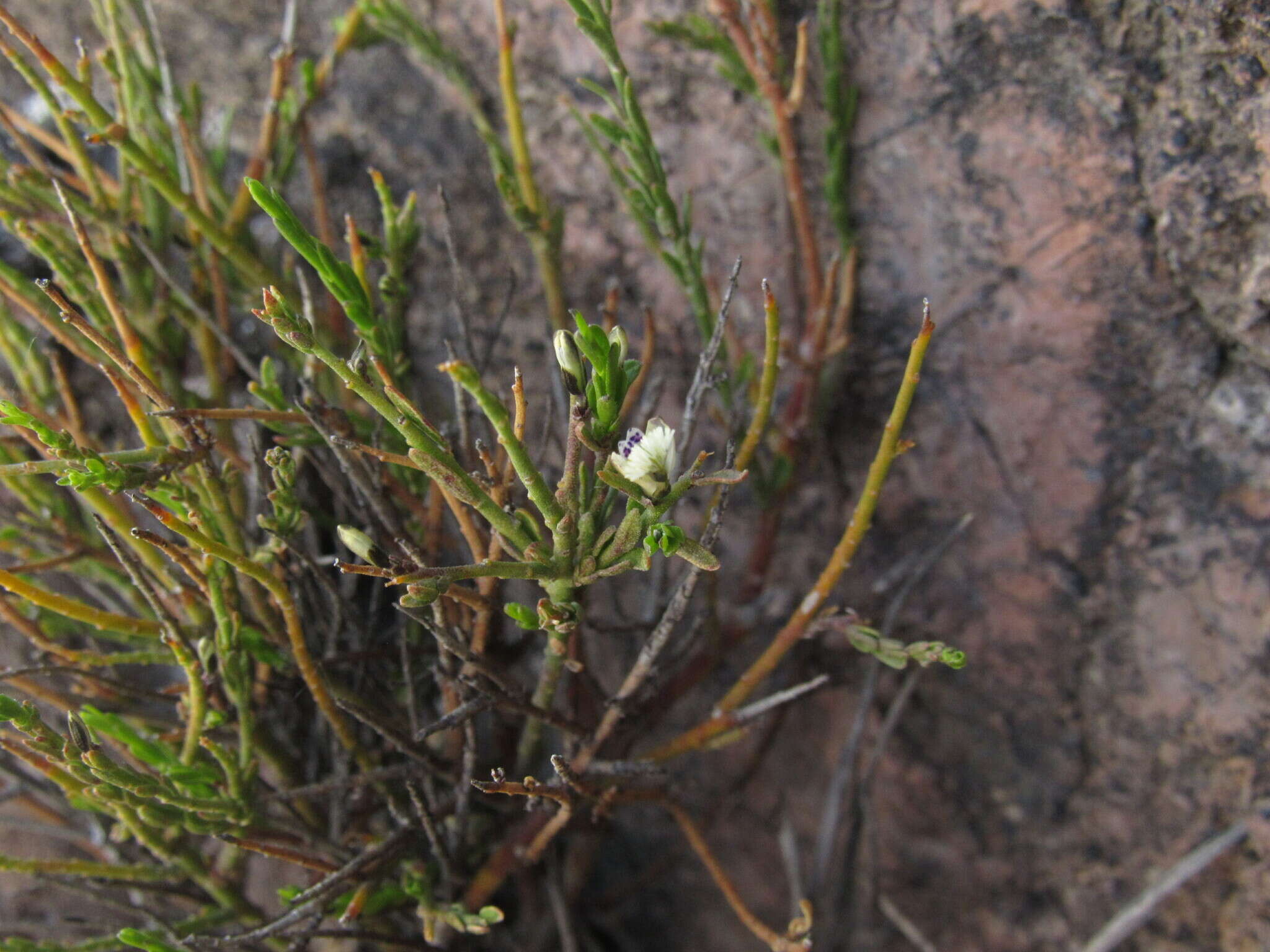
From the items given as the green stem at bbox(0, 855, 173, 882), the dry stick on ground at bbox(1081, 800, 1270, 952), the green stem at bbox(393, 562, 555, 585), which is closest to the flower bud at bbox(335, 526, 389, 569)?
the green stem at bbox(393, 562, 555, 585)

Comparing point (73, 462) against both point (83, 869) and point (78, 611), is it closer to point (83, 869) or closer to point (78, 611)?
point (78, 611)

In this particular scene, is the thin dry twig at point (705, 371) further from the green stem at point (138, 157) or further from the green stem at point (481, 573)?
the green stem at point (138, 157)

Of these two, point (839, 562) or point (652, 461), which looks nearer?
point (652, 461)

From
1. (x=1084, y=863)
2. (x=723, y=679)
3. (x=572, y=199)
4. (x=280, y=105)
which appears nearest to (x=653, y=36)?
(x=572, y=199)

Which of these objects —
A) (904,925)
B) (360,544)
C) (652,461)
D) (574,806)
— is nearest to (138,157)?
(360,544)

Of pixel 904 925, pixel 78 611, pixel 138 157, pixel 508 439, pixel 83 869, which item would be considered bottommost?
pixel 83 869

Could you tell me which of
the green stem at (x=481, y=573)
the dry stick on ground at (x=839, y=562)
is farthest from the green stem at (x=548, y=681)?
the dry stick on ground at (x=839, y=562)

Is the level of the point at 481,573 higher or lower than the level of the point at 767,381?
lower
